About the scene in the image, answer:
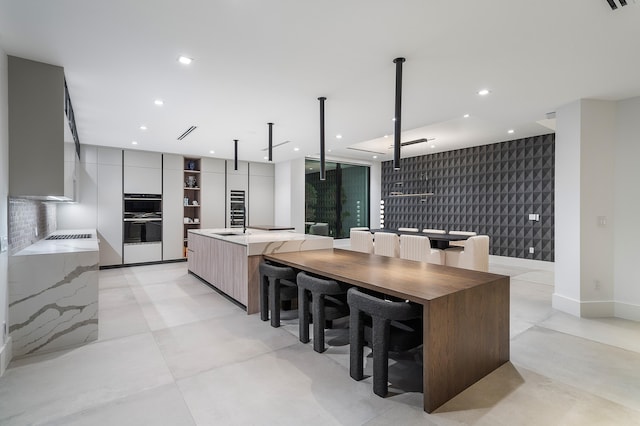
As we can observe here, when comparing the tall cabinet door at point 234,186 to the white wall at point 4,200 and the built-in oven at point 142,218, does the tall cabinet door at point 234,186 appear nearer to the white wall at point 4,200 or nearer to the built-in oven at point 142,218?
the built-in oven at point 142,218

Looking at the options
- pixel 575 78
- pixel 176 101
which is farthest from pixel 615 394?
pixel 176 101

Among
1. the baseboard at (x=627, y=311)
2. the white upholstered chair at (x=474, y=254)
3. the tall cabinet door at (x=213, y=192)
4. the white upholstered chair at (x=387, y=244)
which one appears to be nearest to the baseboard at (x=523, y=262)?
the white upholstered chair at (x=474, y=254)

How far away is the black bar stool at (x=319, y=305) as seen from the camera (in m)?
2.58

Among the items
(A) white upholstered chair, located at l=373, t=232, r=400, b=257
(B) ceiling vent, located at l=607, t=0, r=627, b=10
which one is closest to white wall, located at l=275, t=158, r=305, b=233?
(A) white upholstered chair, located at l=373, t=232, r=400, b=257

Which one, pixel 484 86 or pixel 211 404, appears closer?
pixel 211 404

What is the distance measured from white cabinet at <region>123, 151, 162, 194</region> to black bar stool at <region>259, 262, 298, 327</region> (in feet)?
15.5

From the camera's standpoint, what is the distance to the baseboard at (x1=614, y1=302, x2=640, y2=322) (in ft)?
11.9

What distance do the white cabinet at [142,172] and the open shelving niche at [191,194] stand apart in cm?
66

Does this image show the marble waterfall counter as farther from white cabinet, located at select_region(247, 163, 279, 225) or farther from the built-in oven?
white cabinet, located at select_region(247, 163, 279, 225)

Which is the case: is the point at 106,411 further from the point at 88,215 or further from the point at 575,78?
the point at 88,215

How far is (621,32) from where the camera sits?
230 cm

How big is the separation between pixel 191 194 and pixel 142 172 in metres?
1.32

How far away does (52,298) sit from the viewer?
110 inches

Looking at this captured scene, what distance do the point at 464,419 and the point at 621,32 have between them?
2983 mm
